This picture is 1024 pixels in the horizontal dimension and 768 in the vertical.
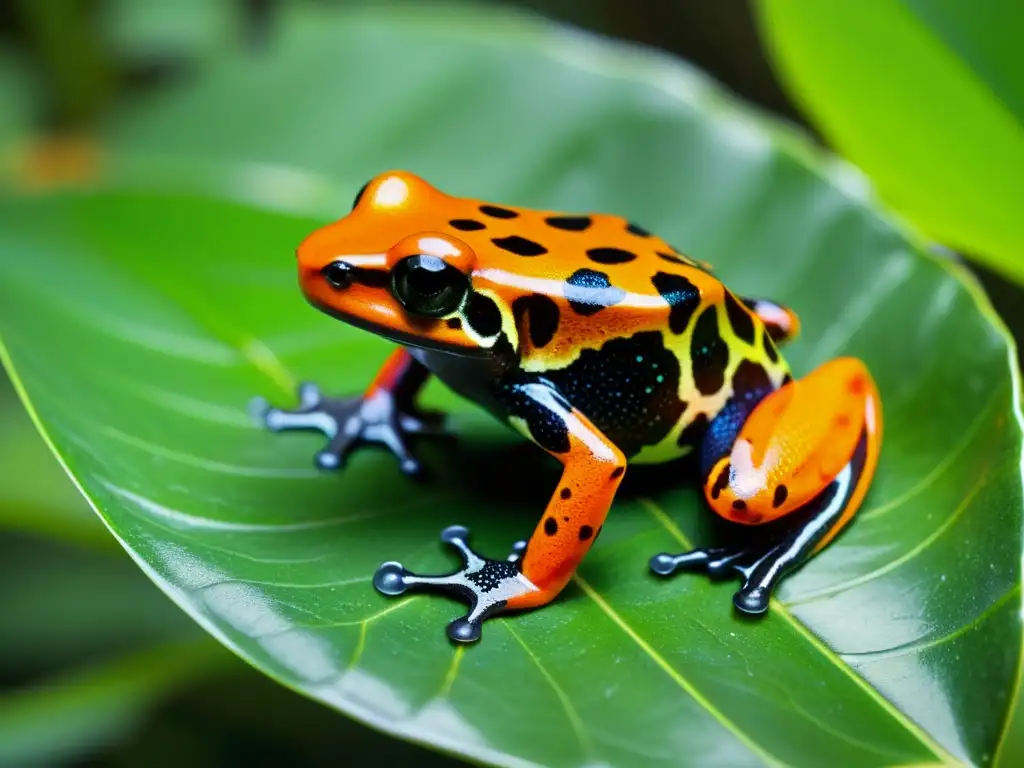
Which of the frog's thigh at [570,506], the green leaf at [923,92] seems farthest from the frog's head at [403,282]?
the green leaf at [923,92]

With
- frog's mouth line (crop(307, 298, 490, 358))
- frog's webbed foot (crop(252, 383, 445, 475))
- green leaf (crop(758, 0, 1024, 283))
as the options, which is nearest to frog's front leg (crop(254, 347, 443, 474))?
frog's webbed foot (crop(252, 383, 445, 475))

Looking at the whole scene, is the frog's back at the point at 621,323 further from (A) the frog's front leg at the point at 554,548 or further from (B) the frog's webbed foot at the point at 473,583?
(B) the frog's webbed foot at the point at 473,583

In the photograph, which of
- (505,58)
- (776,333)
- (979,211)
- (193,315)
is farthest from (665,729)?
(505,58)

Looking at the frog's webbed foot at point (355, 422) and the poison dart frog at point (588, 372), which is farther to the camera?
the frog's webbed foot at point (355, 422)

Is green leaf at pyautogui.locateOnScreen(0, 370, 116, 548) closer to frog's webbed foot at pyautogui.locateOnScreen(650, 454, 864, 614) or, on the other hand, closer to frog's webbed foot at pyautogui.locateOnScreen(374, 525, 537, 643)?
frog's webbed foot at pyautogui.locateOnScreen(374, 525, 537, 643)

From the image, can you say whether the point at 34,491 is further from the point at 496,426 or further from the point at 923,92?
the point at 923,92

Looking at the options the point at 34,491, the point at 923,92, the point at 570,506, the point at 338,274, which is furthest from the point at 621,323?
the point at 34,491
